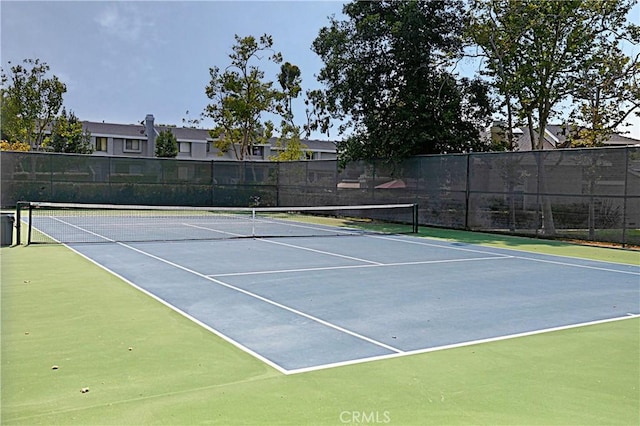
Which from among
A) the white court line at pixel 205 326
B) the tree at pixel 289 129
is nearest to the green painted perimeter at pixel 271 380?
the white court line at pixel 205 326

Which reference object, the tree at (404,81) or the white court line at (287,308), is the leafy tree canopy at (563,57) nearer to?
the tree at (404,81)

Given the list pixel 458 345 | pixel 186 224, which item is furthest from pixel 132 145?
pixel 458 345

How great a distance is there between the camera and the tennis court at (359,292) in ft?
19.4

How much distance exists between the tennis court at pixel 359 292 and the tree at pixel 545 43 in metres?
7.43

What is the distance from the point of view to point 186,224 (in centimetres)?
1947

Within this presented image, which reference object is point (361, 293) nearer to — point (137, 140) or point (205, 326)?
point (205, 326)

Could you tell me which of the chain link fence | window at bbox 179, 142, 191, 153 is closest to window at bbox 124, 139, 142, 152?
window at bbox 179, 142, 191, 153

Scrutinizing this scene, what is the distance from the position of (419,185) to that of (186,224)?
7782 mm

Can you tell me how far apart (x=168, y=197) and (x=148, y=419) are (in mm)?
25214

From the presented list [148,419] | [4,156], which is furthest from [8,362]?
[4,156]

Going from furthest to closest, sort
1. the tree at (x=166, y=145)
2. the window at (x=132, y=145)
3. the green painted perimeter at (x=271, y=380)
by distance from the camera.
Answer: the window at (x=132, y=145) < the tree at (x=166, y=145) < the green painted perimeter at (x=271, y=380)

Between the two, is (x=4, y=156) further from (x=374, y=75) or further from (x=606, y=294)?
(x=606, y=294)

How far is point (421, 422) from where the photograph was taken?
3.81 meters

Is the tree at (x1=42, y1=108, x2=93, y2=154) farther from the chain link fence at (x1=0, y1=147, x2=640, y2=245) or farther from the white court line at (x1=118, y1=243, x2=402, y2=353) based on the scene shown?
the white court line at (x1=118, y1=243, x2=402, y2=353)
